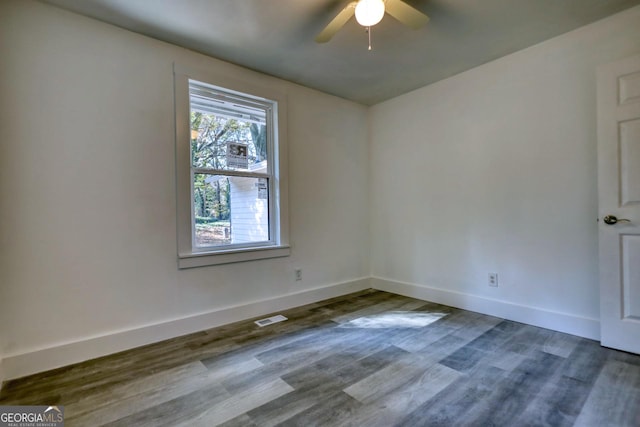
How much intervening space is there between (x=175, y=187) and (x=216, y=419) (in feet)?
5.68

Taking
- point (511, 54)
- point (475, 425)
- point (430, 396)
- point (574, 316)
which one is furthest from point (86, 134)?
point (574, 316)

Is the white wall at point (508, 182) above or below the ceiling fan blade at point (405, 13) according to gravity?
below

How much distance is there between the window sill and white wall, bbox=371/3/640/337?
1.51 metres

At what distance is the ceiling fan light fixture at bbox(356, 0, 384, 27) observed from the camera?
5.57 feet

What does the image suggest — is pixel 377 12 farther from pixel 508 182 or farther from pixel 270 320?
pixel 270 320

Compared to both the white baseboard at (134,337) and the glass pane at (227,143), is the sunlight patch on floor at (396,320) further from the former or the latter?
the glass pane at (227,143)

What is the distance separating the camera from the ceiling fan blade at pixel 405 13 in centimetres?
173

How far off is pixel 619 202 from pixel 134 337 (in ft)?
12.0

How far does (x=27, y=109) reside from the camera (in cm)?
194

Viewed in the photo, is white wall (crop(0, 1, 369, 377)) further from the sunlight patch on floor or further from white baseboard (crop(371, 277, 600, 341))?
white baseboard (crop(371, 277, 600, 341))

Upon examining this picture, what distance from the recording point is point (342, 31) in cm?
234

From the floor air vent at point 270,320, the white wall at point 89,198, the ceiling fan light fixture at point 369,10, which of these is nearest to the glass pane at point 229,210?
the white wall at point 89,198

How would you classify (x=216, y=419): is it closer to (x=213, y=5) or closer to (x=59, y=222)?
(x=59, y=222)

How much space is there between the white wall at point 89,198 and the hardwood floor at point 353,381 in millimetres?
263
